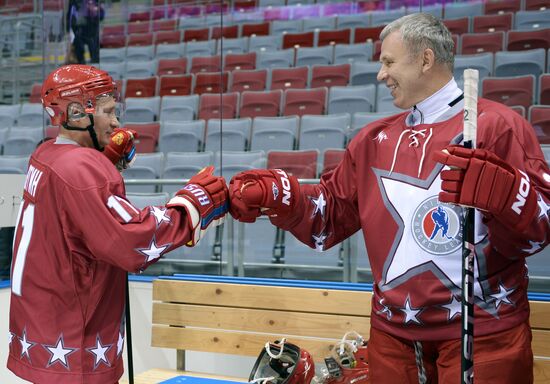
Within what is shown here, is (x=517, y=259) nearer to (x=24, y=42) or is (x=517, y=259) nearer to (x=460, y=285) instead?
(x=460, y=285)

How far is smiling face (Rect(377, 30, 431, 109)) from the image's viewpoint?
1.72 m

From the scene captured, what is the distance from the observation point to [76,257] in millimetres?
1775

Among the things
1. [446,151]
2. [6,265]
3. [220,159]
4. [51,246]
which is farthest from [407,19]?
[6,265]

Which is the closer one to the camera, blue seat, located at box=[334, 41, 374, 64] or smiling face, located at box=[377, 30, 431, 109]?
smiling face, located at box=[377, 30, 431, 109]

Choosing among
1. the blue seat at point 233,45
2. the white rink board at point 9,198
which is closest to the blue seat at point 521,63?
the blue seat at point 233,45

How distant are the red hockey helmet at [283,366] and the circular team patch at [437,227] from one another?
0.98 meters

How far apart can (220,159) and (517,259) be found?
7.81ft

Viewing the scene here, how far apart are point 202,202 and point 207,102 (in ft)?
7.95

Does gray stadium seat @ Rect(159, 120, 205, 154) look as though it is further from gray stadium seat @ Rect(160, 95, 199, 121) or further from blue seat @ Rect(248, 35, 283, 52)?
blue seat @ Rect(248, 35, 283, 52)

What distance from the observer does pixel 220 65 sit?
4305 millimetres

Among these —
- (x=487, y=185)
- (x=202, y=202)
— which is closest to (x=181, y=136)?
(x=202, y=202)

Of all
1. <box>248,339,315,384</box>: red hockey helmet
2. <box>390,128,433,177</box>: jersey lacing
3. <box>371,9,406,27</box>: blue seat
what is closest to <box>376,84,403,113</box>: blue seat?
<box>371,9,406,27</box>: blue seat

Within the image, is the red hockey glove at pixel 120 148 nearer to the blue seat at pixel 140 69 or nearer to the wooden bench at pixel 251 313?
the wooden bench at pixel 251 313

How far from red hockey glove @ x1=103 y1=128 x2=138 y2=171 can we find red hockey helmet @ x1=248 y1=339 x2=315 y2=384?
88cm
